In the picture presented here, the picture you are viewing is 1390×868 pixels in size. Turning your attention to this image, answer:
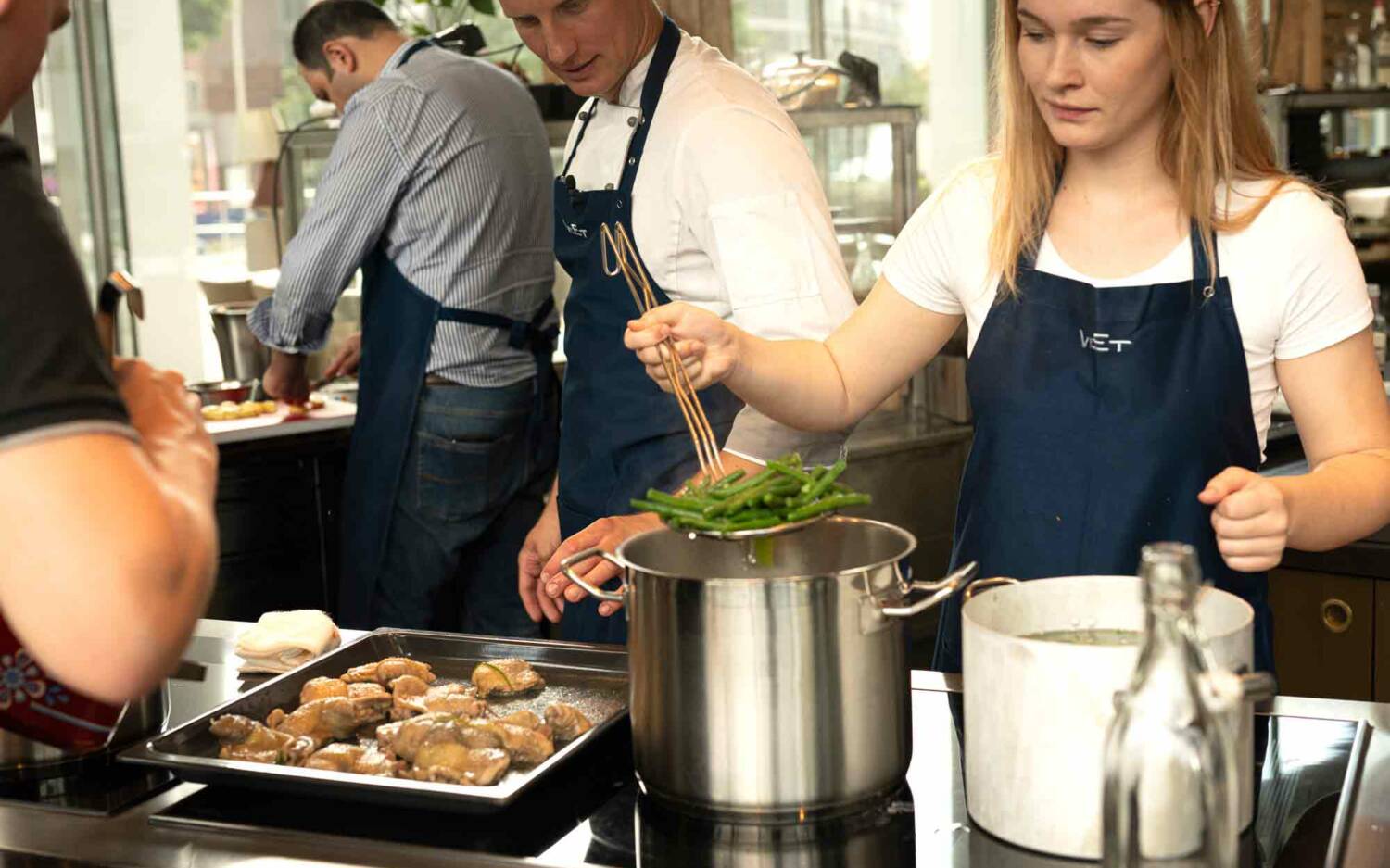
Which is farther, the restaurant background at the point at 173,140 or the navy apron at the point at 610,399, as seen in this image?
the restaurant background at the point at 173,140

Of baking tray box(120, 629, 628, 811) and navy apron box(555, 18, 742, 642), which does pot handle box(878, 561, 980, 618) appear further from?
navy apron box(555, 18, 742, 642)

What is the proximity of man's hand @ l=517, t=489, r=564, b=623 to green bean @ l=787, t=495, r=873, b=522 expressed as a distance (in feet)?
2.05

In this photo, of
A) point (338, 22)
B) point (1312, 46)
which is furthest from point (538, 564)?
point (1312, 46)

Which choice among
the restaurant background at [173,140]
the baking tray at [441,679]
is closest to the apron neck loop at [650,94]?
the baking tray at [441,679]

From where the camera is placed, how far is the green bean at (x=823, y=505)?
1322mm

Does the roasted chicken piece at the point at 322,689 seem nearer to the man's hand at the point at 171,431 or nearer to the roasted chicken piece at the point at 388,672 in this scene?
the roasted chicken piece at the point at 388,672

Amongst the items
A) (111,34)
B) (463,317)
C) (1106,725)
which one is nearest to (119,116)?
(111,34)

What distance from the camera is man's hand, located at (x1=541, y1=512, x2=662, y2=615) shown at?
1812 mm

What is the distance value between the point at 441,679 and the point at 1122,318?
85cm

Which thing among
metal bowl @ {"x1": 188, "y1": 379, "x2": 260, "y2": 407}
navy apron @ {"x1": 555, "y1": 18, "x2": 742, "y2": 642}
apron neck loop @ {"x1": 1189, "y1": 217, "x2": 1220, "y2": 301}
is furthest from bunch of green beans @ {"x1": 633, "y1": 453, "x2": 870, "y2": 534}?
metal bowl @ {"x1": 188, "y1": 379, "x2": 260, "y2": 407}

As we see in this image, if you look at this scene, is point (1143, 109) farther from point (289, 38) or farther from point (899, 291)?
point (289, 38)

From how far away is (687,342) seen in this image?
169 cm

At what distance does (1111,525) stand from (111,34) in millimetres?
5500

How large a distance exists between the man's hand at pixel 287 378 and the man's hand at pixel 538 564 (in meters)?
1.57
